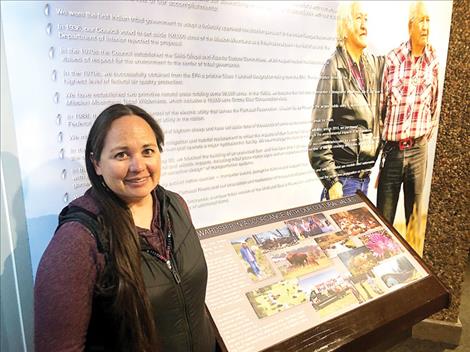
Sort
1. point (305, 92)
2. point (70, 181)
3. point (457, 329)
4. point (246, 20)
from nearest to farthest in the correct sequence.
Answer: point (70, 181), point (246, 20), point (305, 92), point (457, 329)

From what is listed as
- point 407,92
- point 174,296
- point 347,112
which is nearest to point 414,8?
point 407,92

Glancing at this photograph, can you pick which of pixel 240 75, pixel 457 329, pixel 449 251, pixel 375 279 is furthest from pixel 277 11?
pixel 457 329

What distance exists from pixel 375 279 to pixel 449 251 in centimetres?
114

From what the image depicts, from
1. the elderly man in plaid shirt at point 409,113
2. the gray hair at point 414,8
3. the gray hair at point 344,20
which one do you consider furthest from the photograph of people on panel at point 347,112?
the gray hair at point 414,8

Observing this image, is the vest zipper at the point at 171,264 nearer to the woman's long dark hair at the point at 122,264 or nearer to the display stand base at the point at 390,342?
the woman's long dark hair at the point at 122,264

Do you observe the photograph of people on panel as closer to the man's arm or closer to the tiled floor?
the man's arm

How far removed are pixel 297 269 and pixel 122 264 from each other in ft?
2.76

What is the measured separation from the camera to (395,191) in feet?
7.42

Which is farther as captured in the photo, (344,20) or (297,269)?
(344,20)

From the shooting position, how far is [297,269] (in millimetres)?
1491

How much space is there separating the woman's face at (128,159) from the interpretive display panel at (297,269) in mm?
537

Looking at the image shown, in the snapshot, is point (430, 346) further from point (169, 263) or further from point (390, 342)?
point (169, 263)

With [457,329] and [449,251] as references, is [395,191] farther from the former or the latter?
[457,329]

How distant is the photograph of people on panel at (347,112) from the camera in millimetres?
1828
